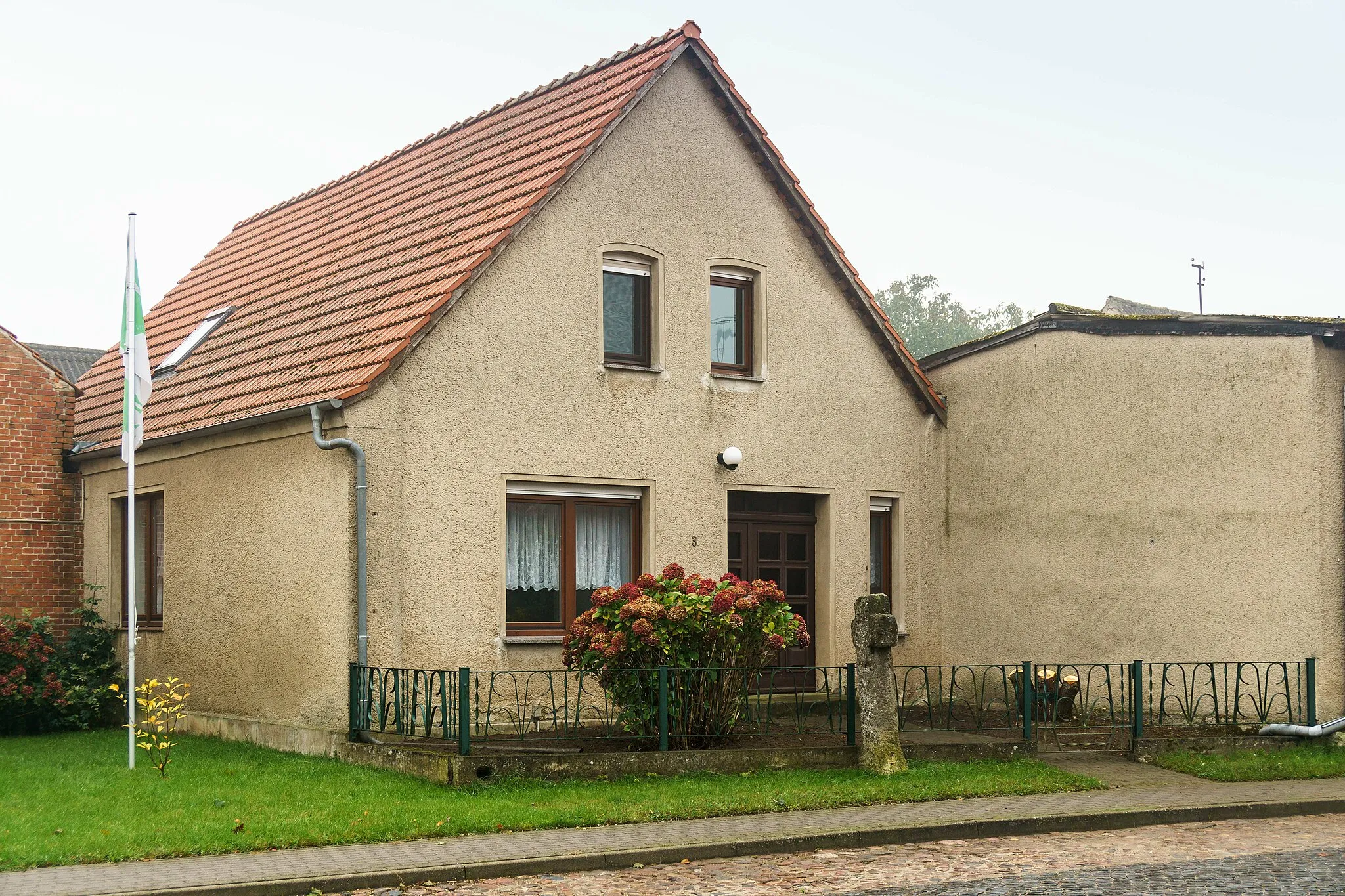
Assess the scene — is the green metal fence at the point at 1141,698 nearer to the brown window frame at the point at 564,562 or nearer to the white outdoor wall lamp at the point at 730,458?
the white outdoor wall lamp at the point at 730,458

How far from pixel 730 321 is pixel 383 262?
158 inches

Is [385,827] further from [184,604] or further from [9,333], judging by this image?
[9,333]

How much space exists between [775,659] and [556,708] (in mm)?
3092

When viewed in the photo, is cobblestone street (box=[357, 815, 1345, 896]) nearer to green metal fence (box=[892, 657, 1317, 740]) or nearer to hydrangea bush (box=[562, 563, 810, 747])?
hydrangea bush (box=[562, 563, 810, 747])

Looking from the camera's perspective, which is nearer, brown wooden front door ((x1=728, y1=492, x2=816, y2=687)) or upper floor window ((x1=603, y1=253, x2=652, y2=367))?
upper floor window ((x1=603, y1=253, x2=652, y2=367))

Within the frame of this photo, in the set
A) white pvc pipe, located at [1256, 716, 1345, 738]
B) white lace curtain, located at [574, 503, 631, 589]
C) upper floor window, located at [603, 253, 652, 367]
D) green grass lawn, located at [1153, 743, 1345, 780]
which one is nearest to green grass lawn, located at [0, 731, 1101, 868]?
green grass lawn, located at [1153, 743, 1345, 780]

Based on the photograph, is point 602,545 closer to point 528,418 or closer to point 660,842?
point 528,418

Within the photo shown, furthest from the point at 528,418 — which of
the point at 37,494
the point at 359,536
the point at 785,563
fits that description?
the point at 37,494

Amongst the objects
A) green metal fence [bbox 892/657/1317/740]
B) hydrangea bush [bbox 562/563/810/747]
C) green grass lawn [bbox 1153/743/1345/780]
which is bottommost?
green grass lawn [bbox 1153/743/1345/780]

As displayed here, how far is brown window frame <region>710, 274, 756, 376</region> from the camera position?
1758 cm

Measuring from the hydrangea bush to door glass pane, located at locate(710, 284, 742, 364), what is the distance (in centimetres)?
409

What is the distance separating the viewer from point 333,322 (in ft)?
53.9

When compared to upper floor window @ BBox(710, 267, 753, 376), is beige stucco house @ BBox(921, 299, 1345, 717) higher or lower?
lower

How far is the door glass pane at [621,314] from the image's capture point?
16.7 m
